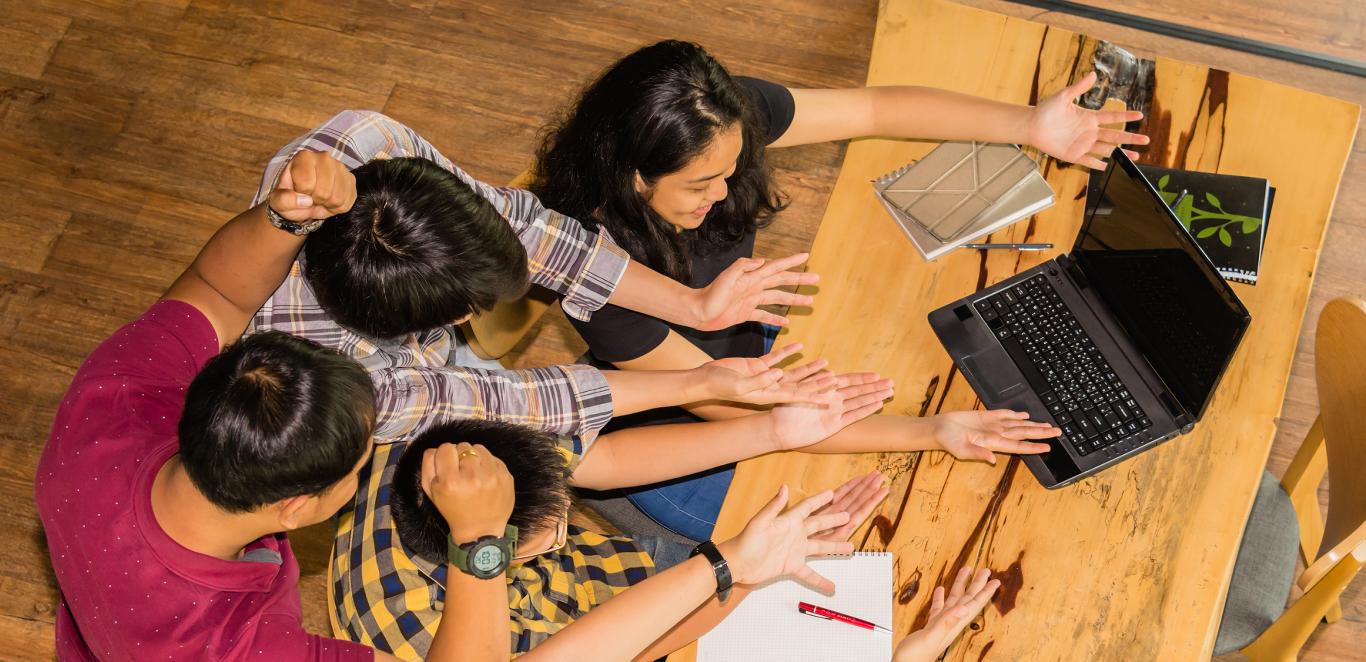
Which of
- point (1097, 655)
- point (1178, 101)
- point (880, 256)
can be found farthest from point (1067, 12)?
point (1097, 655)

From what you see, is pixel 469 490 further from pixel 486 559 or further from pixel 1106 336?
pixel 1106 336

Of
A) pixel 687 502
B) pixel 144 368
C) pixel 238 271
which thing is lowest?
pixel 687 502

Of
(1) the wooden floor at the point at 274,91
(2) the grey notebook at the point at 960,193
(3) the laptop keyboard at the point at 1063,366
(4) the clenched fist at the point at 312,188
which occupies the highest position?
(4) the clenched fist at the point at 312,188

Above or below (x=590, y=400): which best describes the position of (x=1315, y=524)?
below

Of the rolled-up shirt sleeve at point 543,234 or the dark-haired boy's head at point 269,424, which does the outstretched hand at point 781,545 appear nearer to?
the rolled-up shirt sleeve at point 543,234

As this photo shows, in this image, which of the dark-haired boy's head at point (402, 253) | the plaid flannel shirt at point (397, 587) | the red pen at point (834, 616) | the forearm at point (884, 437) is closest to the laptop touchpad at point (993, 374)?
the forearm at point (884, 437)

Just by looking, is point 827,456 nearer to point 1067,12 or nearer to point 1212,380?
point 1212,380

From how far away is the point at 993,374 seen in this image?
1.89m

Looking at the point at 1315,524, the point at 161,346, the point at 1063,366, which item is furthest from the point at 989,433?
the point at 161,346

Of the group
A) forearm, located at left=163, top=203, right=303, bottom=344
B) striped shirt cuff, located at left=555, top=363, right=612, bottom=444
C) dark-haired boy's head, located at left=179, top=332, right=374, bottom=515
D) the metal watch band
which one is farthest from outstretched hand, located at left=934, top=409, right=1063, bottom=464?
forearm, located at left=163, top=203, right=303, bottom=344

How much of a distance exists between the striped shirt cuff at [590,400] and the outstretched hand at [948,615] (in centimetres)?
60

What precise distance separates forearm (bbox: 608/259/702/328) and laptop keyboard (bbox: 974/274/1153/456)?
1.69 ft

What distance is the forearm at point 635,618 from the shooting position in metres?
1.61

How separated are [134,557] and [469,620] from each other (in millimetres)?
447
